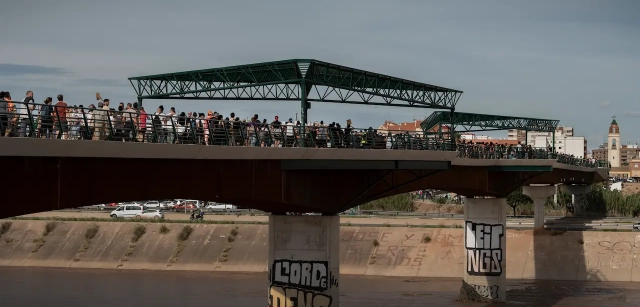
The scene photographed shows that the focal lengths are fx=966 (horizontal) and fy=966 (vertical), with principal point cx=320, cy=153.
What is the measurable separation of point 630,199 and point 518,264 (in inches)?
1532

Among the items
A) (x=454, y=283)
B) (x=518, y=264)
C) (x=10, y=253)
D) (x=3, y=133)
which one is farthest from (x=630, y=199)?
(x=3, y=133)

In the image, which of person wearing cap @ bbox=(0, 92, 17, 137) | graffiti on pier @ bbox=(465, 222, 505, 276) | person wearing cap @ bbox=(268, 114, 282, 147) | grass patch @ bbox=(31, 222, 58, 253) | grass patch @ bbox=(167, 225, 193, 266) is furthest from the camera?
grass patch @ bbox=(31, 222, 58, 253)

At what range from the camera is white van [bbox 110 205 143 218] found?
9500 cm

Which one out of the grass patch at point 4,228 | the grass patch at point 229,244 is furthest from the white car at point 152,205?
the grass patch at point 229,244

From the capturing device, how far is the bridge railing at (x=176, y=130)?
23.6m

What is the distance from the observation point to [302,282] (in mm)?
Answer: 37188

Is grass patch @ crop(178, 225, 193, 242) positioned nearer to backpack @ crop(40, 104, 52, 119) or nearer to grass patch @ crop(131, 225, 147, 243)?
grass patch @ crop(131, 225, 147, 243)

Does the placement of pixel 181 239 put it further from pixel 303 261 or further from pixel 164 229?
pixel 303 261

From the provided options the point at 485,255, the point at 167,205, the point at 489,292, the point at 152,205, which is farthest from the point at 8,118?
the point at 167,205

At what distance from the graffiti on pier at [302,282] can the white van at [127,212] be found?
2327 inches

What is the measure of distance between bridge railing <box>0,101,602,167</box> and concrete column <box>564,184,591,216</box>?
6317 centimetres

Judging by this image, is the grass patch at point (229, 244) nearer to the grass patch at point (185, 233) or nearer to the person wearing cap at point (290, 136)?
the grass patch at point (185, 233)

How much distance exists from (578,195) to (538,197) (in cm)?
2566

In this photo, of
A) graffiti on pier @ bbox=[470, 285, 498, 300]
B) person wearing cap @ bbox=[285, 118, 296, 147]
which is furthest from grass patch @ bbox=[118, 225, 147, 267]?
person wearing cap @ bbox=[285, 118, 296, 147]
